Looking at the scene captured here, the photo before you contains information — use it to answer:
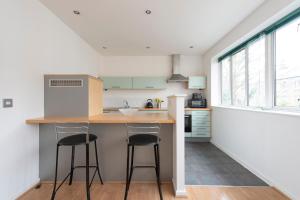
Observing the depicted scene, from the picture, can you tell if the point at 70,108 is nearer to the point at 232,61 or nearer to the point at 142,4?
the point at 142,4

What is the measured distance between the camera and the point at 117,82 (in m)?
4.79

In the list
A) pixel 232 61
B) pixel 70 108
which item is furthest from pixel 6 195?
pixel 232 61

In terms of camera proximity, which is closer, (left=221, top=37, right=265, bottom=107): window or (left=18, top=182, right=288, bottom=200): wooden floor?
(left=18, top=182, right=288, bottom=200): wooden floor

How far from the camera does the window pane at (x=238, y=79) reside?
3.23 metres

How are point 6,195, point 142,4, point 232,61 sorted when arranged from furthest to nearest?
point 232,61, point 142,4, point 6,195

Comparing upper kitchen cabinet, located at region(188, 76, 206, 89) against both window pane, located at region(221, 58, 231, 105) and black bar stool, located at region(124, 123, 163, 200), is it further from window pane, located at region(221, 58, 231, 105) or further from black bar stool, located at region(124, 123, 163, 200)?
black bar stool, located at region(124, 123, 163, 200)

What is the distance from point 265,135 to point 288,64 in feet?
3.42

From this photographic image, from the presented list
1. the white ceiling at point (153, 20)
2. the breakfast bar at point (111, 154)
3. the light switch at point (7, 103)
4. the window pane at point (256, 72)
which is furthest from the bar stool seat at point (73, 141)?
the window pane at point (256, 72)

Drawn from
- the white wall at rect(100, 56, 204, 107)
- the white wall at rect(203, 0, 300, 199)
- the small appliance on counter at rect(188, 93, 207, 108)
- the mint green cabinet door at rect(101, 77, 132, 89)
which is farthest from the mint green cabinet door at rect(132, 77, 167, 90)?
the white wall at rect(203, 0, 300, 199)

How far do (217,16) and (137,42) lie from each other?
1.88 m

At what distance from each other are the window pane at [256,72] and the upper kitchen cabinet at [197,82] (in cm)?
171

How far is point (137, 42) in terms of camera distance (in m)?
3.84

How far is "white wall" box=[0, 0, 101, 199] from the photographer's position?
1.75 meters

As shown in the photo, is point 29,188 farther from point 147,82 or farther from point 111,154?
point 147,82
